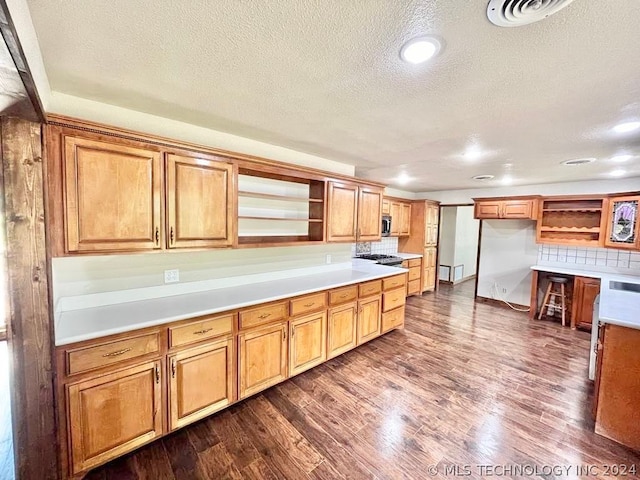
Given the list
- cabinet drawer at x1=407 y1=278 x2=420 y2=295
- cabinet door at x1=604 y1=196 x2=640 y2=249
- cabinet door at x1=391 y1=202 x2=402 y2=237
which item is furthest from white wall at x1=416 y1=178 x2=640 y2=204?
cabinet drawer at x1=407 y1=278 x2=420 y2=295

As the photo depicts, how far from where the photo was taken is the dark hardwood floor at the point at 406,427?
1731 millimetres

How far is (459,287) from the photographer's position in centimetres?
681

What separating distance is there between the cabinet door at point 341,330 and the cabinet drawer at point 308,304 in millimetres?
188

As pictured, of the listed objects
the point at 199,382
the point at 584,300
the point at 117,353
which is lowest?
the point at 199,382

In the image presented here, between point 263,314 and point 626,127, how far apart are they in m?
3.21

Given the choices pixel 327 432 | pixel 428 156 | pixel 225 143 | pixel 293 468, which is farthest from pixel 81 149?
pixel 428 156

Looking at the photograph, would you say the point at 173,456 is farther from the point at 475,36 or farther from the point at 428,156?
the point at 428,156

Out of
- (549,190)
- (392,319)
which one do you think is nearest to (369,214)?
(392,319)

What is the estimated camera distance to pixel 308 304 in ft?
8.64

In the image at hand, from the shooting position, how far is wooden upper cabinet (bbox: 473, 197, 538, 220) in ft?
15.2

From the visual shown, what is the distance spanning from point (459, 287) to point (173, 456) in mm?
6727

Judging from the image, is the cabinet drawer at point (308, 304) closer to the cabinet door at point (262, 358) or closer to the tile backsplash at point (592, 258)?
the cabinet door at point (262, 358)

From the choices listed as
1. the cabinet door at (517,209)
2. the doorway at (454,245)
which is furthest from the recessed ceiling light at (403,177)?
the doorway at (454,245)

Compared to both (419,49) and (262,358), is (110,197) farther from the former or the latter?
(419,49)
